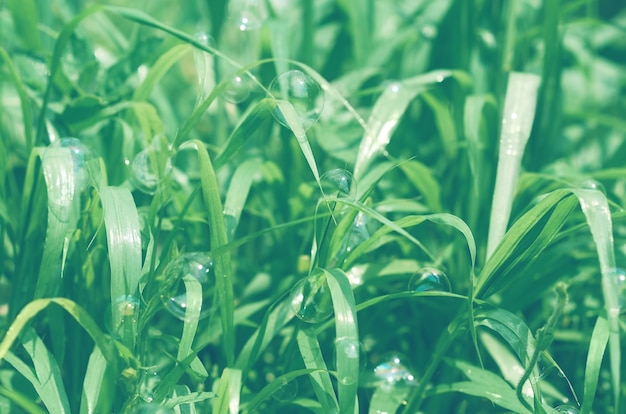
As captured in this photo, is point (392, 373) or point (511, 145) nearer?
point (392, 373)

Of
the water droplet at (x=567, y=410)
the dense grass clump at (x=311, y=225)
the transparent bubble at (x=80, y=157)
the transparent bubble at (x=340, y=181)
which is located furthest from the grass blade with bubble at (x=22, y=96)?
the water droplet at (x=567, y=410)

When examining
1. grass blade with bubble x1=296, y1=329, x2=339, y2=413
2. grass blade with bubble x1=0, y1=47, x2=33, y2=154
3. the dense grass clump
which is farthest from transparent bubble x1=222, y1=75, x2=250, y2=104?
grass blade with bubble x1=296, y1=329, x2=339, y2=413

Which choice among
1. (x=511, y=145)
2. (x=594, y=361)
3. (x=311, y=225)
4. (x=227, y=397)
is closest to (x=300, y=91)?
(x=311, y=225)

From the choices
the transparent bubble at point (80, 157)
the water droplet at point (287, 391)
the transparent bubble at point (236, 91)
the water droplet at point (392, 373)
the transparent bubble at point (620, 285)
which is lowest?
the water droplet at point (392, 373)

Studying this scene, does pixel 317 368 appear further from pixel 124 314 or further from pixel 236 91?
pixel 236 91

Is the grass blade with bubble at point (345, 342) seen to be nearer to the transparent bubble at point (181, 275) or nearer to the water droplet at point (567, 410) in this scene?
the transparent bubble at point (181, 275)

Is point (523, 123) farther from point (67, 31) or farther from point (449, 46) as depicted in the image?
point (67, 31)

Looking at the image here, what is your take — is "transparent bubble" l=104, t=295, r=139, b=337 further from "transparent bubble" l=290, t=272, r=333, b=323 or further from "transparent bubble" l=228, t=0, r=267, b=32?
"transparent bubble" l=228, t=0, r=267, b=32
